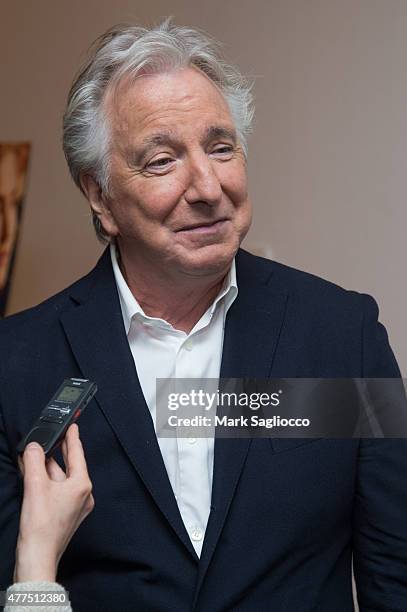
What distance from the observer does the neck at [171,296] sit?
61.8 inches

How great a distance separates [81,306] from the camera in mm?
1604

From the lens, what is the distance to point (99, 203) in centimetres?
166

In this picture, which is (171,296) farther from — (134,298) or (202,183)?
(202,183)

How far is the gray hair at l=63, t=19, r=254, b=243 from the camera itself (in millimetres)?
1541

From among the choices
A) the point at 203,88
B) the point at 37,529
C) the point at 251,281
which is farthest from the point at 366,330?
the point at 37,529

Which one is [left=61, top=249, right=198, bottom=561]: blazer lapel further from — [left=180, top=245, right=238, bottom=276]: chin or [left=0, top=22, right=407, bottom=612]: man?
[left=180, top=245, right=238, bottom=276]: chin

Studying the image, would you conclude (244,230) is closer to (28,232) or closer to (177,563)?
(177,563)

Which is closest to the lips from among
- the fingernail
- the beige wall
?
the fingernail

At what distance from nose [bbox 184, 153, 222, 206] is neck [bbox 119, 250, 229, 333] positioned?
151mm

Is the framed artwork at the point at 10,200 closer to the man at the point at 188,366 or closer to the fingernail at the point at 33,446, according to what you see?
the man at the point at 188,366

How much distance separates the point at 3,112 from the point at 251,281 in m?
1.46

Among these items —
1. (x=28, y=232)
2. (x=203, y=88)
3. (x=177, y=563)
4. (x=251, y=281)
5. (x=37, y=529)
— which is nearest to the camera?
(x=37, y=529)

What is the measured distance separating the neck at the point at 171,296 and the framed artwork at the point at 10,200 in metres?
1.13

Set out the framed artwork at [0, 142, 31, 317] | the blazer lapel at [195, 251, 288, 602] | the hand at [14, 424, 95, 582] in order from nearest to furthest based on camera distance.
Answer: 1. the hand at [14, 424, 95, 582]
2. the blazer lapel at [195, 251, 288, 602]
3. the framed artwork at [0, 142, 31, 317]
